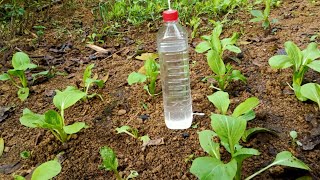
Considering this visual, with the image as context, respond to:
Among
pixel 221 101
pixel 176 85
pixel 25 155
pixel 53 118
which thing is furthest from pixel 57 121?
pixel 221 101

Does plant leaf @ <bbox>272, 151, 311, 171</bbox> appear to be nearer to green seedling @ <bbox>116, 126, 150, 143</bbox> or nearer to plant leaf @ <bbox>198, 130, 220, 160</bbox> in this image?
plant leaf @ <bbox>198, 130, 220, 160</bbox>

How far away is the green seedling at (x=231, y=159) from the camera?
1.51 metres

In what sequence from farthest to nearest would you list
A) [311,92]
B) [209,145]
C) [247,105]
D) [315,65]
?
1. [315,65]
2. [311,92]
3. [247,105]
4. [209,145]

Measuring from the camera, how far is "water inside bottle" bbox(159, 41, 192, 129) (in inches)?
85.0

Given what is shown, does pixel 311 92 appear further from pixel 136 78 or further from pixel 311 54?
pixel 136 78

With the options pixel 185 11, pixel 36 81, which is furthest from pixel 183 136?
pixel 185 11

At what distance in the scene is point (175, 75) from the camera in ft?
7.57

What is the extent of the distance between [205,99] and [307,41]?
1068mm

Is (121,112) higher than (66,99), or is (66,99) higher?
(66,99)

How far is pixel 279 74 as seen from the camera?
8.18 feet

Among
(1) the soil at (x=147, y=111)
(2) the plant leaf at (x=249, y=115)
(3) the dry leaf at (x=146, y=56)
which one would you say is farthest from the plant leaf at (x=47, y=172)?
(3) the dry leaf at (x=146, y=56)

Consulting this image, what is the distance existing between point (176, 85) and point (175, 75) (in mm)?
66

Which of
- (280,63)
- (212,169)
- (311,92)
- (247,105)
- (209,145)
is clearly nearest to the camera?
(212,169)

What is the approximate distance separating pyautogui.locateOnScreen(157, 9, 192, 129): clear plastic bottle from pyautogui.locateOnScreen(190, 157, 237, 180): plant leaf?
1.80 ft
